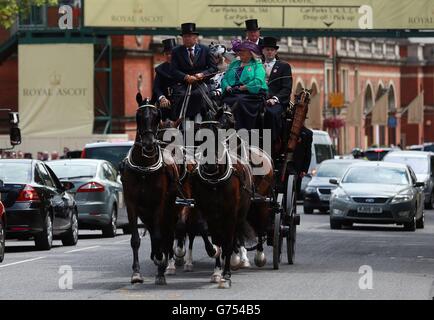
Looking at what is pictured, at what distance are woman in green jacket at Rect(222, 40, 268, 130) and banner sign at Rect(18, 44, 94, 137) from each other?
40336mm

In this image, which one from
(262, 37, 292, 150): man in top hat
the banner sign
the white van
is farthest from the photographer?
the banner sign

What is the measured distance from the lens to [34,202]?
25.5 m

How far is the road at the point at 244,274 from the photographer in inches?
670

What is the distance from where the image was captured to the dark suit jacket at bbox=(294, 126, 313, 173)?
73.5ft

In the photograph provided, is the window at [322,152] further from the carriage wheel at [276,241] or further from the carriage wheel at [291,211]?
the carriage wheel at [276,241]

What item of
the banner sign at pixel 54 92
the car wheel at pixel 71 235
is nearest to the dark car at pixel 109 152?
the car wheel at pixel 71 235

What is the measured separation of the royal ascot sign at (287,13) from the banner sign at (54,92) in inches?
557

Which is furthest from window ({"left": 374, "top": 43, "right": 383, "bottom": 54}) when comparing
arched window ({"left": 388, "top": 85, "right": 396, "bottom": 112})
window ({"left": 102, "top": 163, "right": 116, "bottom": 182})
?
window ({"left": 102, "top": 163, "right": 116, "bottom": 182})

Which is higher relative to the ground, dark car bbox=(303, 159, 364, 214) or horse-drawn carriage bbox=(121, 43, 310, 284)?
horse-drawn carriage bbox=(121, 43, 310, 284)

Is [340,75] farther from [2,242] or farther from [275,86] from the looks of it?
[275,86]

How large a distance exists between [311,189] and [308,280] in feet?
85.0

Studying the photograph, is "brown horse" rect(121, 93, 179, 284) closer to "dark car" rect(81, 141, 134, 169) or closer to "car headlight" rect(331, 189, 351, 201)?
"car headlight" rect(331, 189, 351, 201)
